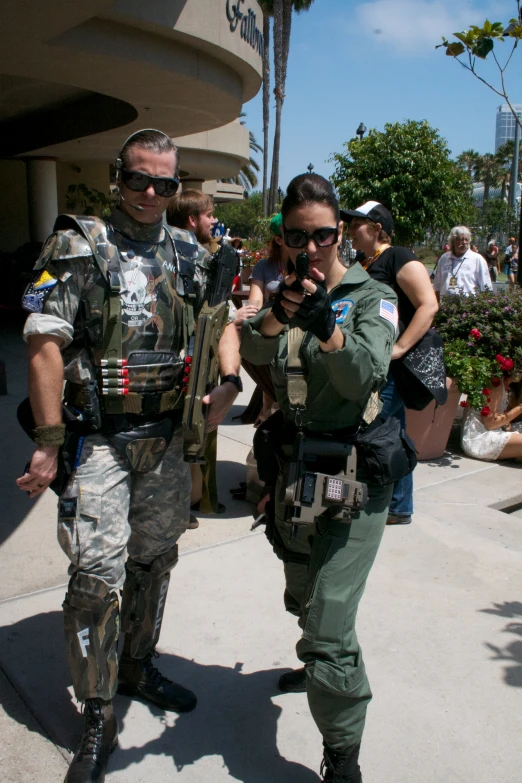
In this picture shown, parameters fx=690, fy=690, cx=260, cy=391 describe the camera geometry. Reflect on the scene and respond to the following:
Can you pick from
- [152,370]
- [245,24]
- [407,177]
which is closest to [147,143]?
[152,370]

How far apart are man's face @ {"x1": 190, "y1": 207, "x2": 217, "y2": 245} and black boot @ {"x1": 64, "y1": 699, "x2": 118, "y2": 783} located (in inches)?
92.4

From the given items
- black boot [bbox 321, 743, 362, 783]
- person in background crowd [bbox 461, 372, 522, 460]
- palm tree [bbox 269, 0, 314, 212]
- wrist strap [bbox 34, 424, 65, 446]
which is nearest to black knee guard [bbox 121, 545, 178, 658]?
wrist strap [bbox 34, 424, 65, 446]

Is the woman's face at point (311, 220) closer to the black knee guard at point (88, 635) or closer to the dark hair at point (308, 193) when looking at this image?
the dark hair at point (308, 193)

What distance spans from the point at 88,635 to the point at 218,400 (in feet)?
2.88

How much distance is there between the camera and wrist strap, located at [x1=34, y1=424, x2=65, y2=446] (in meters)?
2.12

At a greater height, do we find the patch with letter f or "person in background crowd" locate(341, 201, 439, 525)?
"person in background crowd" locate(341, 201, 439, 525)

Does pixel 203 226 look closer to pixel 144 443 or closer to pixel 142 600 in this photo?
pixel 144 443

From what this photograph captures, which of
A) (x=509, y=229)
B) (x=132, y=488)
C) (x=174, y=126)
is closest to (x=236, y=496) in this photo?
(x=132, y=488)

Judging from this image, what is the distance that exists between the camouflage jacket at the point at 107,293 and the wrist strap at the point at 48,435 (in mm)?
196

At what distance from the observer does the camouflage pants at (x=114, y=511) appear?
7.13 ft

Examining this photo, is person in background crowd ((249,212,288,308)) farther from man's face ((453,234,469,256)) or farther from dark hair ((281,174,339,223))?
man's face ((453,234,469,256))

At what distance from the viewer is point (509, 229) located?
132 ft

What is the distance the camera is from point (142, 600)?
8.23ft

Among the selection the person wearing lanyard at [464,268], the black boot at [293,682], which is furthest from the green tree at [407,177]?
the black boot at [293,682]
